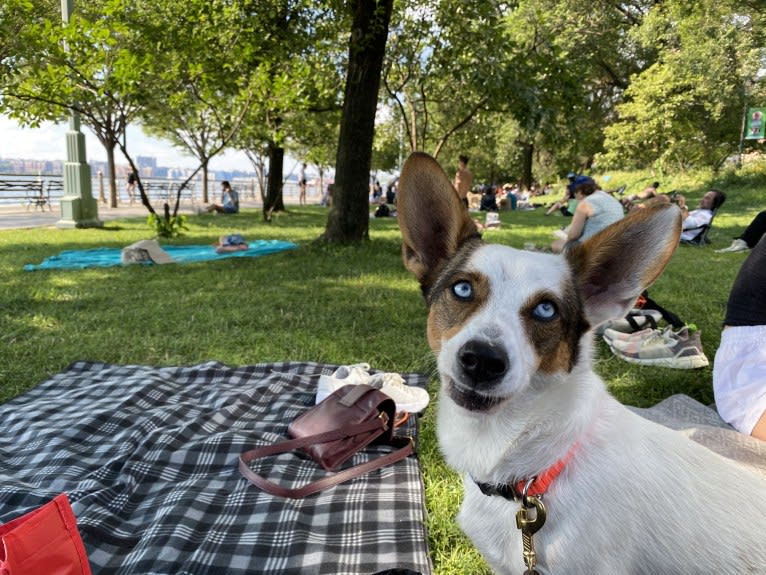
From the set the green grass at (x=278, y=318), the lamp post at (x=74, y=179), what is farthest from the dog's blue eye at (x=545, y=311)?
the lamp post at (x=74, y=179)

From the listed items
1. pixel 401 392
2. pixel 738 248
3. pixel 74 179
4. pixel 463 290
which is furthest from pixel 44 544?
pixel 74 179

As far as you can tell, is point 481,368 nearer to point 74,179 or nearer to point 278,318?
point 278,318

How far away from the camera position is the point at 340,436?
131 inches

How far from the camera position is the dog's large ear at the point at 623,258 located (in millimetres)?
1927

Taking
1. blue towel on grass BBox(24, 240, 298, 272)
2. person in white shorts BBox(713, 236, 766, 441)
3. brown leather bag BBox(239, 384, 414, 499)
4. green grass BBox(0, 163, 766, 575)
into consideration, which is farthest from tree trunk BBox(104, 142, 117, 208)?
person in white shorts BBox(713, 236, 766, 441)

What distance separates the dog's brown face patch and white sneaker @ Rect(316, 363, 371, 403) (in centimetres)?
251

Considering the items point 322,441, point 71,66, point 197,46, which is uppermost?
point 197,46

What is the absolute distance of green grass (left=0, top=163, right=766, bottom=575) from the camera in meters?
4.44

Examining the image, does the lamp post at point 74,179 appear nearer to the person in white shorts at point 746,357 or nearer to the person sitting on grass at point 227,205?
the person sitting on grass at point 227,205

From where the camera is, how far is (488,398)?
1762 mm

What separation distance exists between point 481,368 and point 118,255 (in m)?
10.8

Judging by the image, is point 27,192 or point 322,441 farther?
point 27,192

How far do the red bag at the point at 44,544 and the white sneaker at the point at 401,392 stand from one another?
246 cm

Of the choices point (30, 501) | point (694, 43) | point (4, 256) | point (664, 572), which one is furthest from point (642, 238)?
point (694, 43)
